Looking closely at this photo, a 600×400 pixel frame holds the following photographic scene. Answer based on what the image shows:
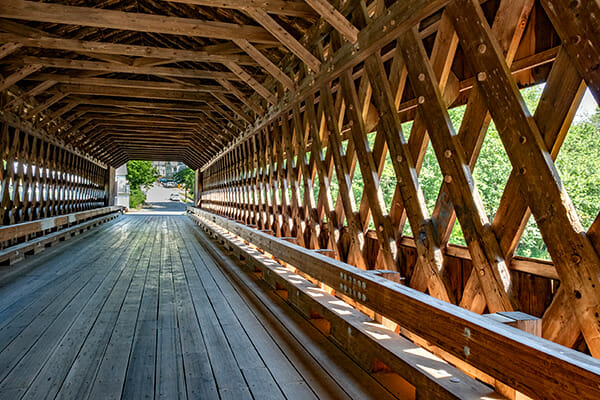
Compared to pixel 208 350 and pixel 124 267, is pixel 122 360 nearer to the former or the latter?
pixel 208 350

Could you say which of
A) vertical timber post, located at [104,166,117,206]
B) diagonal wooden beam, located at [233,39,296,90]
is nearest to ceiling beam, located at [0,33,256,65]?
diagonal wooden beam, located at [233,39,296,90]

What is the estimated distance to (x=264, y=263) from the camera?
4.96 m

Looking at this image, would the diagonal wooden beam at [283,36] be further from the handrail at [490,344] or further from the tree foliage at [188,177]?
the tree foliage at [188,177]

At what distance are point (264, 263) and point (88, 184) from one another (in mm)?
13257

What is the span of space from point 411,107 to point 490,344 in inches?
83.0

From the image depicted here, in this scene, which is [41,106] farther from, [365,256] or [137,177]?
[137,177]

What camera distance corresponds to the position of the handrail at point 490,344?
1306mm

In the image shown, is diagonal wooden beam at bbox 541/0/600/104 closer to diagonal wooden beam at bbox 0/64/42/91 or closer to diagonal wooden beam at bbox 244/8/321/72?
diagonal wooden beam at bbox 244/8/321/72

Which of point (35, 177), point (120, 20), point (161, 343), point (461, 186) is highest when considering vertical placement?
point (120, 20)

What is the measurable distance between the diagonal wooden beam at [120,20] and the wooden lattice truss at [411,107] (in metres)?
0.02

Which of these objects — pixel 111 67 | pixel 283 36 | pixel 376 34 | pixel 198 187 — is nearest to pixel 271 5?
pixel 283 36

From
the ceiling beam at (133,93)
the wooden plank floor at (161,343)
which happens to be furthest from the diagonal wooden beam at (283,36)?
the ceiling beam at (133,93)

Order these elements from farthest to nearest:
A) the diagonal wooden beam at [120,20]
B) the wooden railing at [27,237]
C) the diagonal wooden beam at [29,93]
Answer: the diagonal wooden beam at [29,93]
the wooden railing at [27,237]
the diagonal wooden beam at [120,20]

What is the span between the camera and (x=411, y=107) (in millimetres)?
3271
